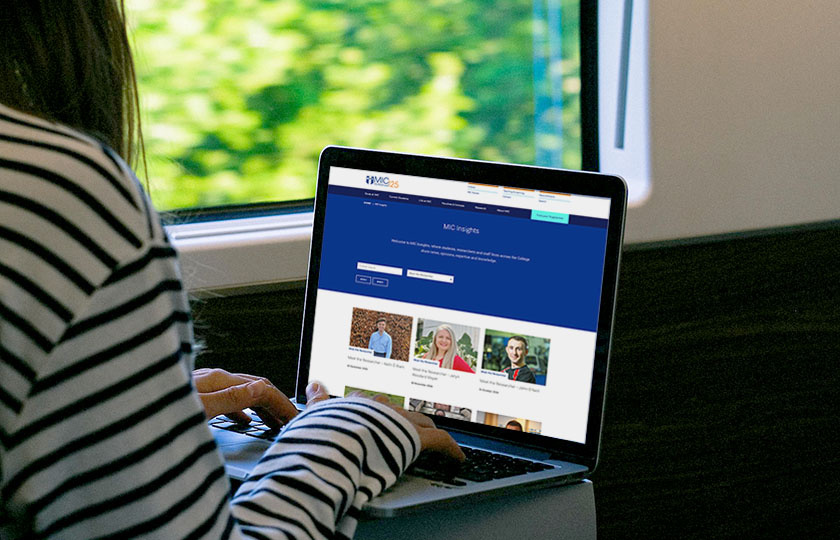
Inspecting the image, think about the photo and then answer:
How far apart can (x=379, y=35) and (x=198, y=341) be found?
1.90 ft

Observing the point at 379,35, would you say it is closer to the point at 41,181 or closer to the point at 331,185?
the point at 331,185

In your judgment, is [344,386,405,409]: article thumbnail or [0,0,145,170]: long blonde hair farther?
[344,386,405,409]: article thumbnail

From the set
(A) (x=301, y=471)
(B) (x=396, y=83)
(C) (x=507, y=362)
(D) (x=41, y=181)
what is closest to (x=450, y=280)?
(C) (x=507, y=362)

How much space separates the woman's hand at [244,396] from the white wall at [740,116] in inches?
29.1

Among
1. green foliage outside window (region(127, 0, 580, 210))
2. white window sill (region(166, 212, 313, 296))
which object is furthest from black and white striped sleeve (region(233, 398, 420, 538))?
green foliage outside window (region(127, 0, 580, 210))

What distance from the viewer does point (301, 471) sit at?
0.71 meters

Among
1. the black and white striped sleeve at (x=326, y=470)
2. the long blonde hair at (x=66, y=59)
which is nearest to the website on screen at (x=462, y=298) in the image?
the black and white striped sleeve at (x=326, y=470)

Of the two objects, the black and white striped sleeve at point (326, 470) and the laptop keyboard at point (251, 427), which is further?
the laptop keyboard at point (251, 427)

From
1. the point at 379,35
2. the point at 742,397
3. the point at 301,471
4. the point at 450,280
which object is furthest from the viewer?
the point at 742,397

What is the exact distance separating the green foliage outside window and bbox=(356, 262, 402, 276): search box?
1.29 ft

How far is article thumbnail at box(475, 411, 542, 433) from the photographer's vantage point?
1040 mm

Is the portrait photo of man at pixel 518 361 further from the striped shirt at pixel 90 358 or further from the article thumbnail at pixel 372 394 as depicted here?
the striped shirt at pixel 90 358

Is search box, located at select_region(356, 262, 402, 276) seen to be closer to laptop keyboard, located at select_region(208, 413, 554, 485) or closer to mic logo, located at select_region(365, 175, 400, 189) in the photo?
mic logo, located at select_region(365, 175, 400, 189)

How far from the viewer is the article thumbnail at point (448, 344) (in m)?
1.07
